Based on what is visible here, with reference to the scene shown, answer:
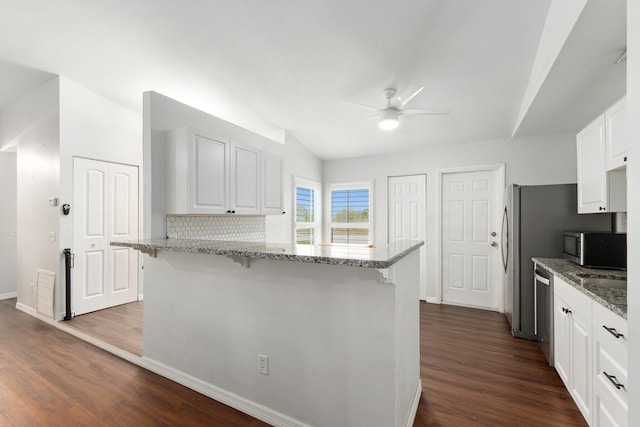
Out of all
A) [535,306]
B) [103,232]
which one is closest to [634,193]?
[535,306]

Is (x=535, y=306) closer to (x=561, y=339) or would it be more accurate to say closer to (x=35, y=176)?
(x=561, y=339)

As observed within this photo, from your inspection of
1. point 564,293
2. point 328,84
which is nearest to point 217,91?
point 328,84

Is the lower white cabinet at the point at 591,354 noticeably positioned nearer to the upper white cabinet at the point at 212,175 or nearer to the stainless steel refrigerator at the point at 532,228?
the stainless steel refrigerator at the point at 532,228

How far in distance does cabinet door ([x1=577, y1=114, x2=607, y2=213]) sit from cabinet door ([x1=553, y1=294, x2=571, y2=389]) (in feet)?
2.50

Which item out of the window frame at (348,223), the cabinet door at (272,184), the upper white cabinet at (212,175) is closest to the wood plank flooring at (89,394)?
the upper white cabinet at (212,175)

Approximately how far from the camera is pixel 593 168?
7.39 feet

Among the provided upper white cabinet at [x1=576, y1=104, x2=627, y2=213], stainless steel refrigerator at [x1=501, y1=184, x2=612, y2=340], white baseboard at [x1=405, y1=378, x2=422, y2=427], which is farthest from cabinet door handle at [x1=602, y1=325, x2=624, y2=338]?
stainless steel refrigerator at [x1=501, y1=184, x2=612, y2=340]

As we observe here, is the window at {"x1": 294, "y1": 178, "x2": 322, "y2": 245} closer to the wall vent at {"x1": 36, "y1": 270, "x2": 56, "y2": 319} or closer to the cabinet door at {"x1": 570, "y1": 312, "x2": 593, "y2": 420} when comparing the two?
the wall vent at {"x1": 36, "y1": 270, "x2": 56, "y2": 319}

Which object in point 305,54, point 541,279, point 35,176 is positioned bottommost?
point 541,279

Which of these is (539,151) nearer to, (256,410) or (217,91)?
(217,91)

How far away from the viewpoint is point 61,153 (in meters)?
3.48

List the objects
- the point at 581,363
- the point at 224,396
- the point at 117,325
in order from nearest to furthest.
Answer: the point at 581,363 → the point at 224,396 → the point at 117,325

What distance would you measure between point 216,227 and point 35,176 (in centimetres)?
278

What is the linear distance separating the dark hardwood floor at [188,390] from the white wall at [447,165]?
187 cm
